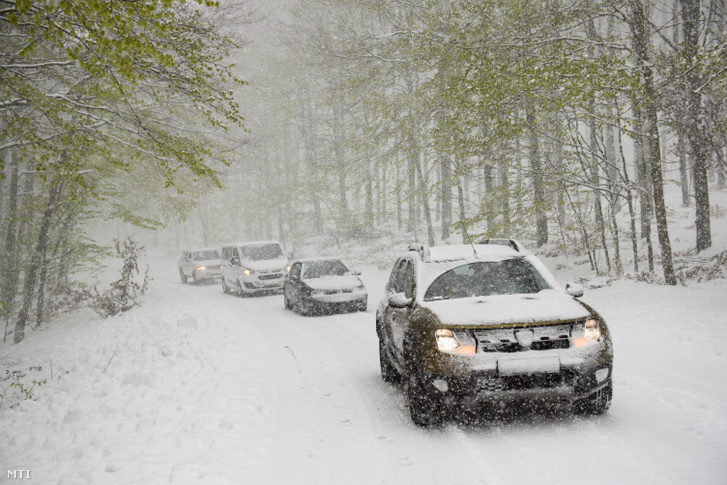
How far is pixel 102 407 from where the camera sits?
5.72 metres

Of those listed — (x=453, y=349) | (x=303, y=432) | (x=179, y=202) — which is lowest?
(x=303, y=432)

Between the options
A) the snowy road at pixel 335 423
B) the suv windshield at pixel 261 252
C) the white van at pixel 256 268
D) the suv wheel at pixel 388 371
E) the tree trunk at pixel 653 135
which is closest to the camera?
the snowy road at pixel 335 423

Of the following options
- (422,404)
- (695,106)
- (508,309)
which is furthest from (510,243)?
(695,106)

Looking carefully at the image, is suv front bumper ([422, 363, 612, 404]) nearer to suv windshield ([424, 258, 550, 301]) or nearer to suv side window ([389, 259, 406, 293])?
suv windshield ([424, 258, 550, 301])

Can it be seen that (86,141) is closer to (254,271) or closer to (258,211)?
(254,271)

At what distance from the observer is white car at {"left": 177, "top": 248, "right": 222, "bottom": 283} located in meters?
26.3

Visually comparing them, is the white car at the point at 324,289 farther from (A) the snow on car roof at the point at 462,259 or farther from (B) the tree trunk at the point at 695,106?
(B) the tree trunk at the point at 695,106

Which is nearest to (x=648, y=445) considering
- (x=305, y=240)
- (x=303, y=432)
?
(x=303, y=432)

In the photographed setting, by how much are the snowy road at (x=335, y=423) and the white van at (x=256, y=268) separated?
906 cm

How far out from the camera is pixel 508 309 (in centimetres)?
460

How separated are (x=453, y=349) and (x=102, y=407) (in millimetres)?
4226

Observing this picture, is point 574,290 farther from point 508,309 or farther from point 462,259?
point 462,259

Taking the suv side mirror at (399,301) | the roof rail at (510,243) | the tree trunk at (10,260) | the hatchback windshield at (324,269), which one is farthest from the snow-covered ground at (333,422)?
the tree trunk at (10,260)

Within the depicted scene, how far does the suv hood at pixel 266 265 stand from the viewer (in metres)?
18.8
